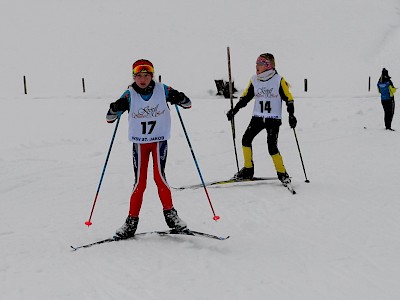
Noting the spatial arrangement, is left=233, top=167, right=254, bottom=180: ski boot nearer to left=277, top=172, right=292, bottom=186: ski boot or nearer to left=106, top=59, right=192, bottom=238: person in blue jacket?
left=277, top=172, right=292, bottom=186: ski boot

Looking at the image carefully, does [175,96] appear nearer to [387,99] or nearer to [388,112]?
[388,112]

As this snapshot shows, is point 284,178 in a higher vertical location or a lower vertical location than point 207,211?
higher

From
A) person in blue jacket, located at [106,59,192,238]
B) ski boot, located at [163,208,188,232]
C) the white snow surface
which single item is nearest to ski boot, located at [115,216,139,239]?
person in blue jacket, located at [106,59,192,238]

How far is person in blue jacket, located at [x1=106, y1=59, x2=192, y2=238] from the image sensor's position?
17.7 ft

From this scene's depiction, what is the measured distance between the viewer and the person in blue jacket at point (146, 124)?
17.7ft

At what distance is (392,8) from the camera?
4500 cm

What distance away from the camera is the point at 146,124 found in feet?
17.9

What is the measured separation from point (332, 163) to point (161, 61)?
27.4 m

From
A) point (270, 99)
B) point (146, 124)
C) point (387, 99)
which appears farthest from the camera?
point (387, 99)

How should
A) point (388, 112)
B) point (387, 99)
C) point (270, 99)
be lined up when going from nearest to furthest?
point (270, 99), point (388, 112), point (387, 99)

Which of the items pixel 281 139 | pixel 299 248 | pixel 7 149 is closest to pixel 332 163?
pixel 281 139

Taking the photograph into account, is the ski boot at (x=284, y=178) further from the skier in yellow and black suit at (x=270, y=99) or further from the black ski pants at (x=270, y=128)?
the black ski pants at (x=270, y=128)

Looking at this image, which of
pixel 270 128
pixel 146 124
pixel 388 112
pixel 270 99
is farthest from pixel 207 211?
pixel 388 112

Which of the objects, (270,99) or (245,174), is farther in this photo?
(245,174)
